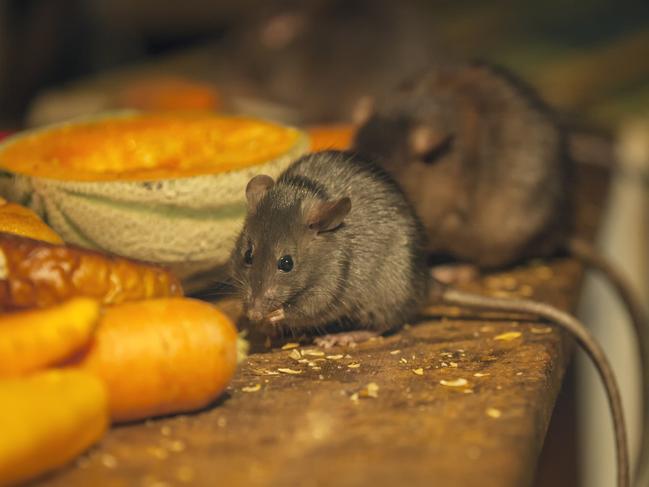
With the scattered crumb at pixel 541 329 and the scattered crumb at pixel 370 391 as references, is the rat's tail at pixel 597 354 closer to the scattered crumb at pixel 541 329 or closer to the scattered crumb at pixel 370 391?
the scattered crumb at pixel 541 329

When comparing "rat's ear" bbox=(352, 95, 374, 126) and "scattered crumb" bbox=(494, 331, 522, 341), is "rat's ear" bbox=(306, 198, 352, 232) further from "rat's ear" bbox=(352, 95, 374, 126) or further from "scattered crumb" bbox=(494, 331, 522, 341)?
"rat's ear" bbox=(352, 95, 374, 126)

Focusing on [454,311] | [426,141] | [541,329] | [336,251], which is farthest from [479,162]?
[336,251]

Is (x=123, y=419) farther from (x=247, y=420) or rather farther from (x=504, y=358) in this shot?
(x=504, y=358)

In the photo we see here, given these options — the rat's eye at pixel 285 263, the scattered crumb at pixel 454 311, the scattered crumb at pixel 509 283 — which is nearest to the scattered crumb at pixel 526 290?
the scattered crumb at pixel 509 283

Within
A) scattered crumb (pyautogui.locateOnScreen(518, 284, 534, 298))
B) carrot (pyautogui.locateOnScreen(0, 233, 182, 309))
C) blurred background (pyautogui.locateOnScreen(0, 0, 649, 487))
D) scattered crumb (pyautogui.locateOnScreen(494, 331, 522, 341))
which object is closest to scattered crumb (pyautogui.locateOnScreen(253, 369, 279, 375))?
carrot (pyautogui.locateOnScreen(0, 233, 182, 309))

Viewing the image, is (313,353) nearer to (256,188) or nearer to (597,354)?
(256,188)
